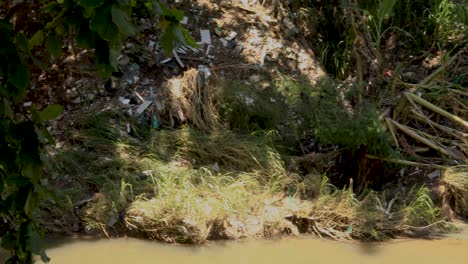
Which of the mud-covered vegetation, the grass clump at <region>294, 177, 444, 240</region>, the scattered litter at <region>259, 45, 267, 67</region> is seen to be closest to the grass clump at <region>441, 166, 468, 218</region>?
the mud-covered vegetation

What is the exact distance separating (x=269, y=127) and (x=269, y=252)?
125 centimetres

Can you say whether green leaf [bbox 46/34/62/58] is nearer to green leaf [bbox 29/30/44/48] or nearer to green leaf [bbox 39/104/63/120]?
green leaf [bbox 29/30/44/48]

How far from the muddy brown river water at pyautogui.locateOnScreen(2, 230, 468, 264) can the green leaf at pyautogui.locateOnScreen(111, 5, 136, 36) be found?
261cm

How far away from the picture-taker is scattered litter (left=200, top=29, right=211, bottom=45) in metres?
5.32

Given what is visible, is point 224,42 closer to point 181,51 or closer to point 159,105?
point 181,51

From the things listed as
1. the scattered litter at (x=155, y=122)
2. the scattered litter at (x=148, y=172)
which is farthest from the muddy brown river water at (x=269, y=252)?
the scattered litter at (x=155, y=122)

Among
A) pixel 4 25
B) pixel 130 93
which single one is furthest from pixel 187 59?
pixel 4 25

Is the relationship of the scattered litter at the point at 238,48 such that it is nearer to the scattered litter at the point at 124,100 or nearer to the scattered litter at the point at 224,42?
the scattered litter at the point at 224,42

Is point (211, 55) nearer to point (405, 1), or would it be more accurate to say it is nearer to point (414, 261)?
point (405, 1)

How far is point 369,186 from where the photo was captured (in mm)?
4234

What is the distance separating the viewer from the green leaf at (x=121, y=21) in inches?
40.6

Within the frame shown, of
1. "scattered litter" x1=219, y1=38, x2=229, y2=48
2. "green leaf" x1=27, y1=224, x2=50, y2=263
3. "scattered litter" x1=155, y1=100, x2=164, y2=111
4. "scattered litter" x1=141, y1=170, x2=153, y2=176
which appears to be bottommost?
"scattered litter" x1=141, y1=170, x2=153, y2=176

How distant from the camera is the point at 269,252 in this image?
3625 millimetres

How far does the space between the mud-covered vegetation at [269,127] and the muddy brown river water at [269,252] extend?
82 mm
